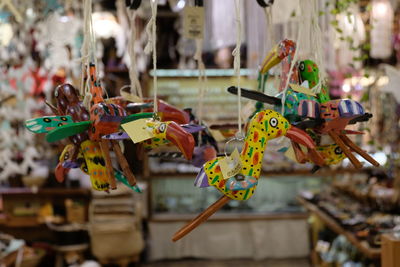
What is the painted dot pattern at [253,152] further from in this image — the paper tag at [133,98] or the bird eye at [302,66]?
the paper tag at [133,98]

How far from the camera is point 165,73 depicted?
4.77m

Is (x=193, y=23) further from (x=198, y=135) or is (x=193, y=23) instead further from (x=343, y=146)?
(x=343, y=146)

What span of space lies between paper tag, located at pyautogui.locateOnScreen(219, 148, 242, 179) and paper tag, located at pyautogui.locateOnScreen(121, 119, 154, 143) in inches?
6.4

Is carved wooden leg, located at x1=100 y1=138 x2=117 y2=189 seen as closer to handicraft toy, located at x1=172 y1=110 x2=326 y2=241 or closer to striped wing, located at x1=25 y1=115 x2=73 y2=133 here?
striped wing, located at x1=25 y1=115 x2=73 y2=133

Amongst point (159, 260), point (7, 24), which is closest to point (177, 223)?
point (159, 260)

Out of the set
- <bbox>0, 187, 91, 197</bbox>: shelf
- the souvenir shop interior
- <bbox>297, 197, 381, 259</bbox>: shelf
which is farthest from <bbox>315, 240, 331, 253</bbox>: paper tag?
<bbox>0, 187, 91, 197</bbox>: shelf

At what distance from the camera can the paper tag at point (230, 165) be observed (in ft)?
3.21

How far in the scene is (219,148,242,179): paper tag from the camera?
98cm

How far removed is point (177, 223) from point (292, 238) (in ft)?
3.59

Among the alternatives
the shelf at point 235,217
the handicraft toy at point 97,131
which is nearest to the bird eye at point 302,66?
the handicraft toy at point 97,131

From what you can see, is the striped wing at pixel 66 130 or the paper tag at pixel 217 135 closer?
the striped wing at pixel 66 130

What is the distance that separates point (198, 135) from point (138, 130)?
13.7 inches

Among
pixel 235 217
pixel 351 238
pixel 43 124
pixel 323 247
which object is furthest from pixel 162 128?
pixel 235 217

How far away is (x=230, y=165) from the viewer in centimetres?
100
